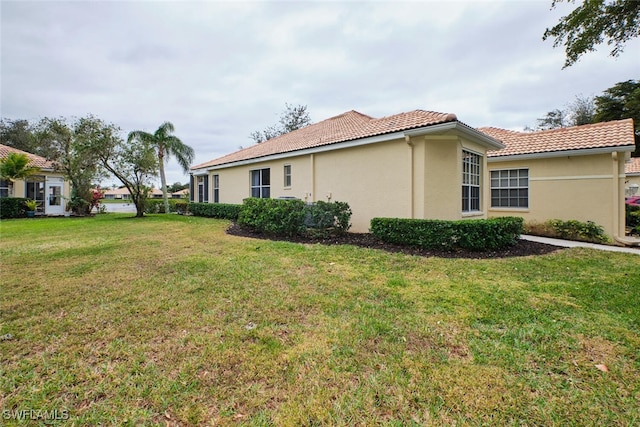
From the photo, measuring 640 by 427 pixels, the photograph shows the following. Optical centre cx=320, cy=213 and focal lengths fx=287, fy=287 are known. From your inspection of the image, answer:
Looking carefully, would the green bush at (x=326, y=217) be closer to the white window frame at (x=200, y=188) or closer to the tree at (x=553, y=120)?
the white window frame at (x=200, y=188)

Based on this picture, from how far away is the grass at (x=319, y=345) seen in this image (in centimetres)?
206

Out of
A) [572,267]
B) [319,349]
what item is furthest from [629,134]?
[319,349]

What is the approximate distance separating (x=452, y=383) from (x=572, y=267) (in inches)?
221

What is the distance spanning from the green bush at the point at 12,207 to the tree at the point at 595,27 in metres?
28.1

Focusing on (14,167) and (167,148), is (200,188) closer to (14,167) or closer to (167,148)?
(167,148)

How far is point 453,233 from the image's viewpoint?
23.5 feet

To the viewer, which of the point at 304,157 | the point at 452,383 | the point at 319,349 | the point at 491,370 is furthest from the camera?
the point at 304,157

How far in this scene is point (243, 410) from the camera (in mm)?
2033

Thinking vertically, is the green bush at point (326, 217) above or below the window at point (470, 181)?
below

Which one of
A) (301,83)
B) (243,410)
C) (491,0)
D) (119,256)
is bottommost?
(243,410)

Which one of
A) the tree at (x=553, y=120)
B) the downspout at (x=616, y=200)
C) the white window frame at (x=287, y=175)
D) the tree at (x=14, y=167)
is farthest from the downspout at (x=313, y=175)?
the tree at (x=553, y=120)

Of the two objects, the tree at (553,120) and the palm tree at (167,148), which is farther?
the tree at (553,120)

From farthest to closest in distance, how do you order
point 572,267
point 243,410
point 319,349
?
1. point 572,267
2. point 319,349
3. point 243,410

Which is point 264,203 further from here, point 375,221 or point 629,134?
point 629,134
